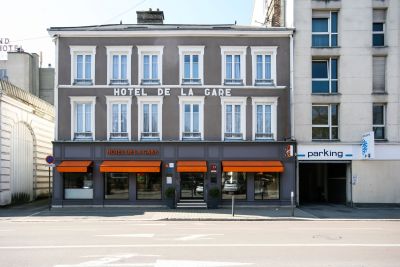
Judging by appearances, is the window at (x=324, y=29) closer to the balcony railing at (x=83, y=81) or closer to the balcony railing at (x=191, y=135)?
the balcony railing at (x=191, y=135)

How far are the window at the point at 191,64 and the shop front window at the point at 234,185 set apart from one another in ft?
19.4

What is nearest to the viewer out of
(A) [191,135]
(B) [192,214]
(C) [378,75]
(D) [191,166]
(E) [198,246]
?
(E) [198,246]

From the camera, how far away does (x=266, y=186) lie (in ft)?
90.9

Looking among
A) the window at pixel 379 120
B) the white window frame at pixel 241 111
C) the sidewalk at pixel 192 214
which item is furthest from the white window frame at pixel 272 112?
the window at pixel 379 120

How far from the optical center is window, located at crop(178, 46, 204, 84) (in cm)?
2780

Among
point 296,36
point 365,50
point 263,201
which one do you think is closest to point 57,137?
point 263,201

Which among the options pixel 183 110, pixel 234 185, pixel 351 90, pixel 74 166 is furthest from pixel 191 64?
pixel 351 90

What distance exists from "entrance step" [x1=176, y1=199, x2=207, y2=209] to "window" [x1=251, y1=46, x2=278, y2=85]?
7834 millimetres

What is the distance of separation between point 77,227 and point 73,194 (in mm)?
9650

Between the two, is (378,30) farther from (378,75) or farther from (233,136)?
(233,136)

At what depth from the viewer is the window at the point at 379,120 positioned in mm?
28109

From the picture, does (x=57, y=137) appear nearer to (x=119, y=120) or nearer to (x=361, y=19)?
(x=119, y=120)

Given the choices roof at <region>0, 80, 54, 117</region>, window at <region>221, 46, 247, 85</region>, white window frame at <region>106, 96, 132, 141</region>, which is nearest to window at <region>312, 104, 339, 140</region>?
window at <region>221, 46, 247, 85</region>

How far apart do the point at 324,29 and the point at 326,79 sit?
3.09 metres
